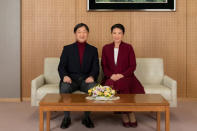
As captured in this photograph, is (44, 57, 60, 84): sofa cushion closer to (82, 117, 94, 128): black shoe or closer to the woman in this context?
the woman

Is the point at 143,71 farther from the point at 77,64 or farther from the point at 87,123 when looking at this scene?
the point at 87,123

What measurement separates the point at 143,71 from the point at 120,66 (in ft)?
2.08

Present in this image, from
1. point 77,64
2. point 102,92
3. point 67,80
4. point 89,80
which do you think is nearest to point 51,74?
point 77,64

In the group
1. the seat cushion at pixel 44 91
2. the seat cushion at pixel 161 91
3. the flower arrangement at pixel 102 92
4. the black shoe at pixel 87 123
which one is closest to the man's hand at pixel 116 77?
the seat cushion at pixel 161 91

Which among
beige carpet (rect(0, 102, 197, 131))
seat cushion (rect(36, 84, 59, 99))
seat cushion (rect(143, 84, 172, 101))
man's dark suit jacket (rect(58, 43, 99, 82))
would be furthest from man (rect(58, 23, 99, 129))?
seat cushion (rect(143, 84, 172, 101))

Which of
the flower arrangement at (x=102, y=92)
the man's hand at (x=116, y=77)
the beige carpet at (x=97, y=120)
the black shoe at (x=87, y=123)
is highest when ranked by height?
the man's hand at (x=116, y=77)

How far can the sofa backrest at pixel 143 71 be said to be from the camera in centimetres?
512

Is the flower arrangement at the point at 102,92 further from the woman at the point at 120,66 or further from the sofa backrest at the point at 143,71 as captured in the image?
the sofa backrest at the point at 143,71

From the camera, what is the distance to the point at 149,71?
5.15m

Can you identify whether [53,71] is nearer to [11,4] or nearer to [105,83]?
[105,83]

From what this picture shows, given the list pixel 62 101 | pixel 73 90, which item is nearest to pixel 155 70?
pixel 73 90

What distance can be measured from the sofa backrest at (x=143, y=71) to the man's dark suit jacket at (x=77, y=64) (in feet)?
1.27

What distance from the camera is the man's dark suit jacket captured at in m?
4.68

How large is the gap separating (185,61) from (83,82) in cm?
243
